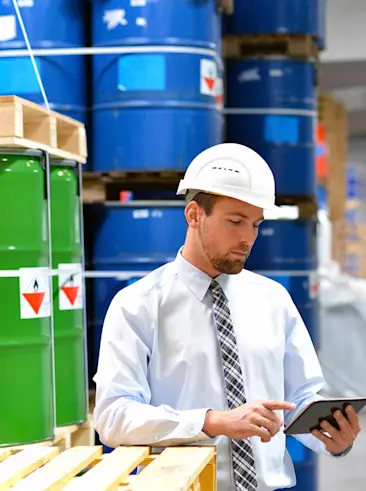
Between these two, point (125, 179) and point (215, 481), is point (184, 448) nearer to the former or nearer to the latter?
point (215, 481)

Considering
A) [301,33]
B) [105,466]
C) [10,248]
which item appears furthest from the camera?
[301,33]

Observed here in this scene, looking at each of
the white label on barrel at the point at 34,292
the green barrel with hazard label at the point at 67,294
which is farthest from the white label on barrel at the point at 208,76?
the white label on barrel at the point at 34,292

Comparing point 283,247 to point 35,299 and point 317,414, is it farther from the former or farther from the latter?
point 317,414

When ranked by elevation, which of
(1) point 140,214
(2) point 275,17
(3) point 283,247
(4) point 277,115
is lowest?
(3) point 283,247

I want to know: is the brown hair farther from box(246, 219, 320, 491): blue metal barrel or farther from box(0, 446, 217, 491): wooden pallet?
box(246, 219, 320, 491): blue metal barrel

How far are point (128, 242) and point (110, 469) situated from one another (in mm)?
2854

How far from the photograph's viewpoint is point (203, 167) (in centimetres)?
298

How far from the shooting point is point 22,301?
3.73 m

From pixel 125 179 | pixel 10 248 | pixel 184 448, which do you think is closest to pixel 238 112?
pixel 125 179

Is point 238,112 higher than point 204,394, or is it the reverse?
point 238,112

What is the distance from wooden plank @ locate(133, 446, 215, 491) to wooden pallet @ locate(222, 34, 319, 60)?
398 centimetres

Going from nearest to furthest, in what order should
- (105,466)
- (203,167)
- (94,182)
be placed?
(105,466)
(203,167)
(94,182)

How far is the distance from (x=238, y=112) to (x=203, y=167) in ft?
11.2

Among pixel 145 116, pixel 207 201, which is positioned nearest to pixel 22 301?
pixel 207 201
